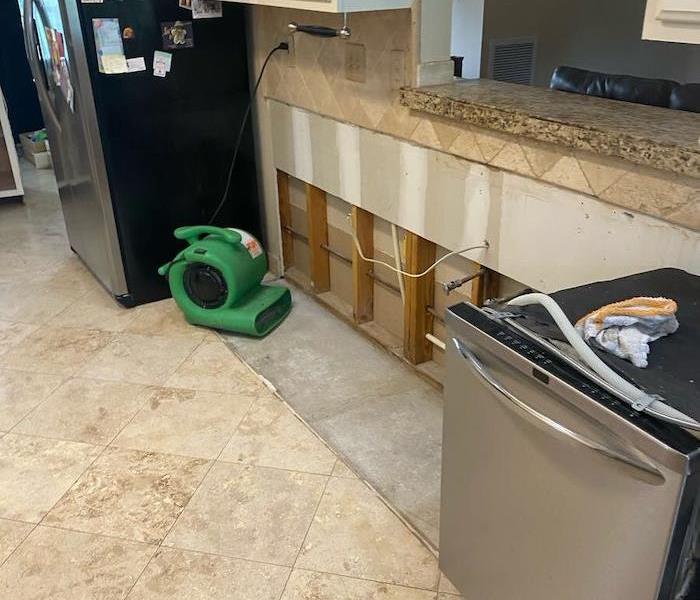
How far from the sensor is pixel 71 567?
1.75 meters

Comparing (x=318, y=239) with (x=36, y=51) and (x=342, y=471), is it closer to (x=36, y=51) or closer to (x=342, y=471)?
(x=342, y=471)

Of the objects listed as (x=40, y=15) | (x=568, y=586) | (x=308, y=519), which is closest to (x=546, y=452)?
(x=568, y=586)

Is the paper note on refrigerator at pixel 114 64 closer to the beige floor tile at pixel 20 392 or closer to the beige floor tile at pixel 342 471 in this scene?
the beige floor tile at pixel 20 392

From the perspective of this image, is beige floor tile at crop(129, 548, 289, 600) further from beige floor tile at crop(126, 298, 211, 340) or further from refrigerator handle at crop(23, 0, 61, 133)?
refrigerator handle at crop(23, 0, 61, 133)

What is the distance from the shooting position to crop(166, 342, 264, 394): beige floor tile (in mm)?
2512

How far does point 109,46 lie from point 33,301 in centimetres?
125

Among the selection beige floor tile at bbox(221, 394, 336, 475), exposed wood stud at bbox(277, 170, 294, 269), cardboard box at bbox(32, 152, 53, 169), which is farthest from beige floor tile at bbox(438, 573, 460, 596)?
cardboard box at bbox(32, 152, 53, 169)

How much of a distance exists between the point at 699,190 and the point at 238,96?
2.20 m

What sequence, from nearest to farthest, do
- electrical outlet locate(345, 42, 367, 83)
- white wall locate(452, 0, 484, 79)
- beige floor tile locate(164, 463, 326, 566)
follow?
beige floor tile locate(164, 463, 326, 566), electrical outlet locate(345, 42, 367, 83), white wall locate(452, 0, 484, 79)

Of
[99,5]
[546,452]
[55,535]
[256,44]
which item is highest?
[99,5]

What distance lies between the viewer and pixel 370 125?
241cm

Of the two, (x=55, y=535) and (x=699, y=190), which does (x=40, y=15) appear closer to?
(x=55, y=535)

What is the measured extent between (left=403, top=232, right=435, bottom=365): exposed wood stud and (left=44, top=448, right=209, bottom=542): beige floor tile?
0.88 metres

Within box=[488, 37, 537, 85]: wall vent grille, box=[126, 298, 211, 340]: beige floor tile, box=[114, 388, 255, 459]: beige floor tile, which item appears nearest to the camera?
box=[114, 388, 255, 459]: beige floor tile
